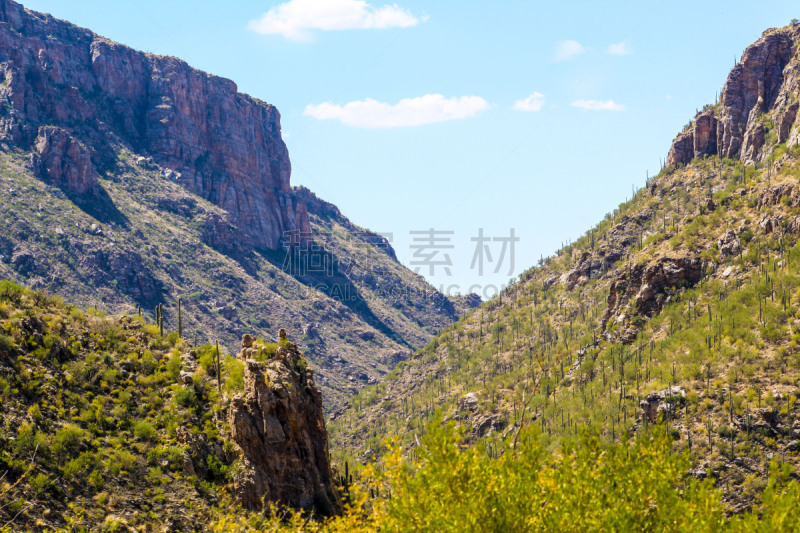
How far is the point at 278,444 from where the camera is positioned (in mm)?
32938

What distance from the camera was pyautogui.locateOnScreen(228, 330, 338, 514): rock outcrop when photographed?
32.0 meters

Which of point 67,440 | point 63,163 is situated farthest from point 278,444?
point 63,163

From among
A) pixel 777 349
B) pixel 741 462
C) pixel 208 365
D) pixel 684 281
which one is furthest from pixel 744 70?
pixel 208 365

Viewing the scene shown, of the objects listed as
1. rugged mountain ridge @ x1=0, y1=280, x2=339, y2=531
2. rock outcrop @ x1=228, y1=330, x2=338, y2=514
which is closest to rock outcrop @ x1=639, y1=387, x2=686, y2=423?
A: rugged mountain ridge @ x1=0, y1=280, x2=339, y2=531

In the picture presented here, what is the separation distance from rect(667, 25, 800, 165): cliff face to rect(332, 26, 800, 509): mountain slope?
27 centimetres

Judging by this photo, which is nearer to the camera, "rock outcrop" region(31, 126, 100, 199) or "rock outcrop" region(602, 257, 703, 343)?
"rock outcrop" region(602, 257, 703, 343)

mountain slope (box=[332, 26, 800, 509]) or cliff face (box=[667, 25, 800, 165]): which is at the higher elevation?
cliff face (box=[667, 25, 800, 165])

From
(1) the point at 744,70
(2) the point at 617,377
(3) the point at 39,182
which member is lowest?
(2) the point at 617,377

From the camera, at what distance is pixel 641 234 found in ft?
399

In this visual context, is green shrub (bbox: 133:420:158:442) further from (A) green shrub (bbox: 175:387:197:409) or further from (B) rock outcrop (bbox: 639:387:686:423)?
(B) rock outcrop (bbox: 639:387:686:423)

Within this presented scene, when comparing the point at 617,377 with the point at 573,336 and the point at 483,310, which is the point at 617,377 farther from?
the point at 483,310

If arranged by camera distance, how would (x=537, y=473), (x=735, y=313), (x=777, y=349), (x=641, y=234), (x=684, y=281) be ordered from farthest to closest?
(x=641, y=234), (x=684, y=281), (x=735, y=313), (x=777, y=349), (x=537, y=473)

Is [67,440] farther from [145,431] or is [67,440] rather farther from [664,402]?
[664,402]

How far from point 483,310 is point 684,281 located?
220ft
